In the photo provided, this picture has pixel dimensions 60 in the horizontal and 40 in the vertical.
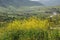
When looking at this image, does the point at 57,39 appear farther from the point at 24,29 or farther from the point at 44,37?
the point at 24,29

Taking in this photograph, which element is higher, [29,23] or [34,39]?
[29,23]

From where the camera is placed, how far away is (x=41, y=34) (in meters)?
43.6

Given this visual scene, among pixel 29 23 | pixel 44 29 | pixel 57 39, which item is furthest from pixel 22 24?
pixel 57 39

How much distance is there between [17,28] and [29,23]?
10.4 feet

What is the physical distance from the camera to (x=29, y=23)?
1850 inches

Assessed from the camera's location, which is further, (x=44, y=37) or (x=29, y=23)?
(x=29, y=23)

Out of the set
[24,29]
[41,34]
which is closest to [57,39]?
[41,34]

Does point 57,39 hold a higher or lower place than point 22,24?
lower

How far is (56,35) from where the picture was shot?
145 ft

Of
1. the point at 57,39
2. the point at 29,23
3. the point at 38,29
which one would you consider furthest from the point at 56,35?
the point at 29,23

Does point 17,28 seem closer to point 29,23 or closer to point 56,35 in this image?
point 29,23

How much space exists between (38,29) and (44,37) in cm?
227

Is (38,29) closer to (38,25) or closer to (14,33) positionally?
(38,25)

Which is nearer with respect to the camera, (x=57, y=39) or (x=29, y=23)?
(x=57, y=39)
